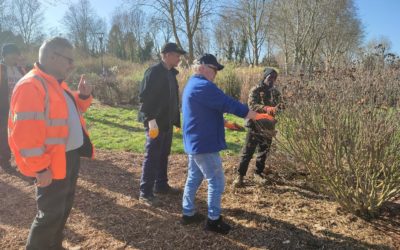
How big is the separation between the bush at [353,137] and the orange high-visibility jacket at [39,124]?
249 cm

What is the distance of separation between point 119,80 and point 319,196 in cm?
1323

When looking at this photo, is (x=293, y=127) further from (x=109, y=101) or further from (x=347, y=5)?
(x=347, y=5)

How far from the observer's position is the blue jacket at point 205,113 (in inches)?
133

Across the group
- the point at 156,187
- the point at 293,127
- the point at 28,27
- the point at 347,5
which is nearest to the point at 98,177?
the point at 156,187

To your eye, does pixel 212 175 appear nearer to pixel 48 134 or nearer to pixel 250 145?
pixel 250 145

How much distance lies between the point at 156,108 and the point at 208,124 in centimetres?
107

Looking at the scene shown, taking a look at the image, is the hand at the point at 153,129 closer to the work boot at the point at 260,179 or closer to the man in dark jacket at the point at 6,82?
the work boot at the point at 260,179

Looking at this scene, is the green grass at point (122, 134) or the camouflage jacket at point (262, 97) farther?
the green grass at point (122, 134)

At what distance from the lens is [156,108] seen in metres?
4.36

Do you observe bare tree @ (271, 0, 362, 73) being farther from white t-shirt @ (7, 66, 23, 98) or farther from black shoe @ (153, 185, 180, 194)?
black shoe @ (153, 185, 180, 194)

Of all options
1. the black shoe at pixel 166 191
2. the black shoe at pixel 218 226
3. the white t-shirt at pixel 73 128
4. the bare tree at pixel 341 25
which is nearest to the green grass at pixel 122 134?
the black shoe at pixel 166 191

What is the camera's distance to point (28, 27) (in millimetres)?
39688

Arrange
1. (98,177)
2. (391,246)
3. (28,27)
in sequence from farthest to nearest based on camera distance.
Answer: (28,27), (98,177), (391,246)

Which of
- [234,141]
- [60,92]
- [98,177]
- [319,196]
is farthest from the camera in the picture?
[234,141]
